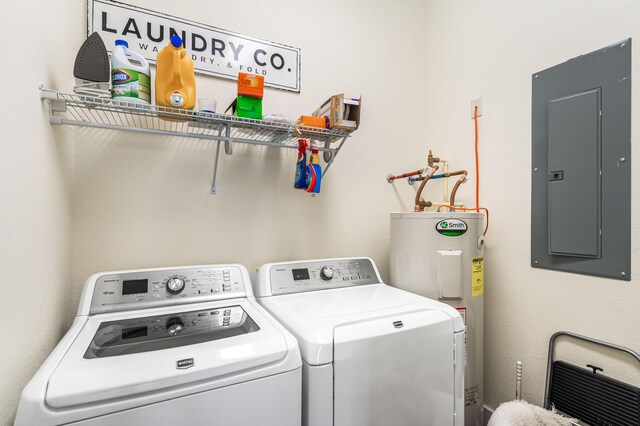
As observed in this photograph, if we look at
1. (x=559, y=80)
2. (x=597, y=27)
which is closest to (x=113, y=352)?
(x=559, y=80)

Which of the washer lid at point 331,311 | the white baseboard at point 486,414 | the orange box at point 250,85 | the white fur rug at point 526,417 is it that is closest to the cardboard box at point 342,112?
the orange box at point 250,85

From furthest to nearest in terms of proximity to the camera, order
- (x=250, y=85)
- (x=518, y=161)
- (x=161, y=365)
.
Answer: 1. (x=518, y=161)
2. (x=250, y=85)
3. (x=161, y=365)

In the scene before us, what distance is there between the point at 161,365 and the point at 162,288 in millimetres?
519

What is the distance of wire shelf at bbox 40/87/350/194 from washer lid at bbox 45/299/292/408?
2.36 ft

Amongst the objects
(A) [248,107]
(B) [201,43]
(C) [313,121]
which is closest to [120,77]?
Result: (A) [248,107]

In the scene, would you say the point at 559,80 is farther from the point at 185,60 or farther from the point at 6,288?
the point at 6,288

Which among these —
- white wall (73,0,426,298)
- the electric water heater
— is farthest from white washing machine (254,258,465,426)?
white wall (73,0,426,298)

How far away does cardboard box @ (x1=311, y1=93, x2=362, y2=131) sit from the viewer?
1421mm

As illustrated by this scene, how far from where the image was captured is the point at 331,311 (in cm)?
112

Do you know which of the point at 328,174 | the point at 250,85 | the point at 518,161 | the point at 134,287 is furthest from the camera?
the point at 328,174

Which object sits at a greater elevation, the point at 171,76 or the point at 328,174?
the point at 171,76

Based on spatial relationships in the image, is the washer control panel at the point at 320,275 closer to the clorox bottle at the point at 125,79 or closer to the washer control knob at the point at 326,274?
the washer control knob at the point at 326,274

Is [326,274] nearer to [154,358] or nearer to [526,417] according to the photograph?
[154,358]

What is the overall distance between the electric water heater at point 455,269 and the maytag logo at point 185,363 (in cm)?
115
